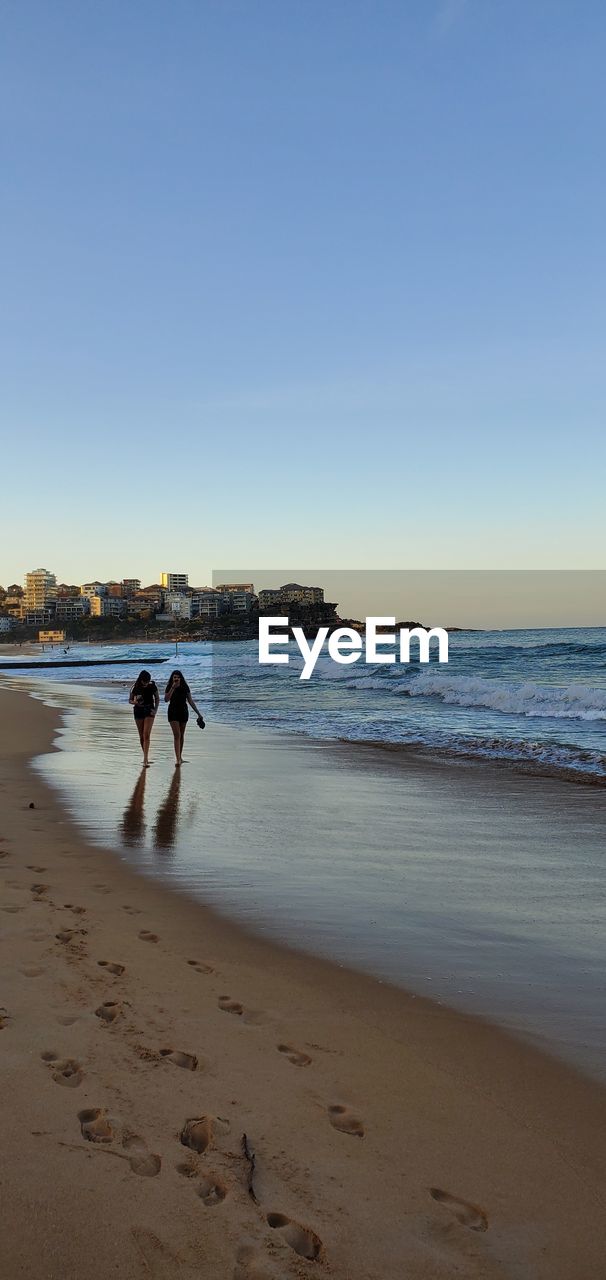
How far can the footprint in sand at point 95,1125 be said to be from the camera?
9.48 ft

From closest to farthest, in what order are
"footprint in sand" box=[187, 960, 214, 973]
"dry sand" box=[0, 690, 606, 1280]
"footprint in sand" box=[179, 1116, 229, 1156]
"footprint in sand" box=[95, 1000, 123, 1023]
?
"dry sand" box=[0, 690, 606, 1280] < "footprint in sand" box=[179, 1116, 229, 1156] < "footprint in sand" box=[95, 1000, 123, 1023] < "footprint in sand" box=[187, 960, 214, 973]

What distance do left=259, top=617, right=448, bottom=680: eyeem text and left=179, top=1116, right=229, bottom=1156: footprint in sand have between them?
95.4 feet

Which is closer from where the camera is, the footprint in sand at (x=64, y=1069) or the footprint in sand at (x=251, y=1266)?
the footprint in sand at (x=251, y=1266)

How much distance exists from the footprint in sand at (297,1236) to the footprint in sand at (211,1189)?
18cm

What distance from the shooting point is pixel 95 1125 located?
117 inches

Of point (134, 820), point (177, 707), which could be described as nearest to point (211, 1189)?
point (134, 820)

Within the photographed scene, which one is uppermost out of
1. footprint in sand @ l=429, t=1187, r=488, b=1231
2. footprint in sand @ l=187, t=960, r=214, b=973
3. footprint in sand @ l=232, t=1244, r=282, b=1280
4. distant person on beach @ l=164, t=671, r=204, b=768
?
distant person on beach @ l=164, t=671, r=204, b=768

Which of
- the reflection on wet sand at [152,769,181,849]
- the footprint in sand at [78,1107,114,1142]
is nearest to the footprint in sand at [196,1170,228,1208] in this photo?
the footprint in sand at [78,1107,114,1142]

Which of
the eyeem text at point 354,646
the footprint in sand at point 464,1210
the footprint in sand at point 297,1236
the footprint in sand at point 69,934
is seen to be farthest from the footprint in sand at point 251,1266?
the eyeem text at point 354,646

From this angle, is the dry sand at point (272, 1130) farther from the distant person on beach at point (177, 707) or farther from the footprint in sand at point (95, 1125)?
the distant person on beach at point (177, 707)

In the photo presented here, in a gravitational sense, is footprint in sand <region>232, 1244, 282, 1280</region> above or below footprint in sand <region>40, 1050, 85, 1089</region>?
below

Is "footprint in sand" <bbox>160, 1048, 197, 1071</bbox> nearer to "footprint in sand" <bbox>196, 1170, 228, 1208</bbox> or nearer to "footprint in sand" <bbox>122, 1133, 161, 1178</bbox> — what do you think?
"footprint in sand" <bbox>122, 1133, 161, 1178</bbox>

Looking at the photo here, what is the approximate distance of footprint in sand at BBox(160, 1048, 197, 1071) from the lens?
346 centimetres

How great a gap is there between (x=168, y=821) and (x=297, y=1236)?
A: 6.80 meters
